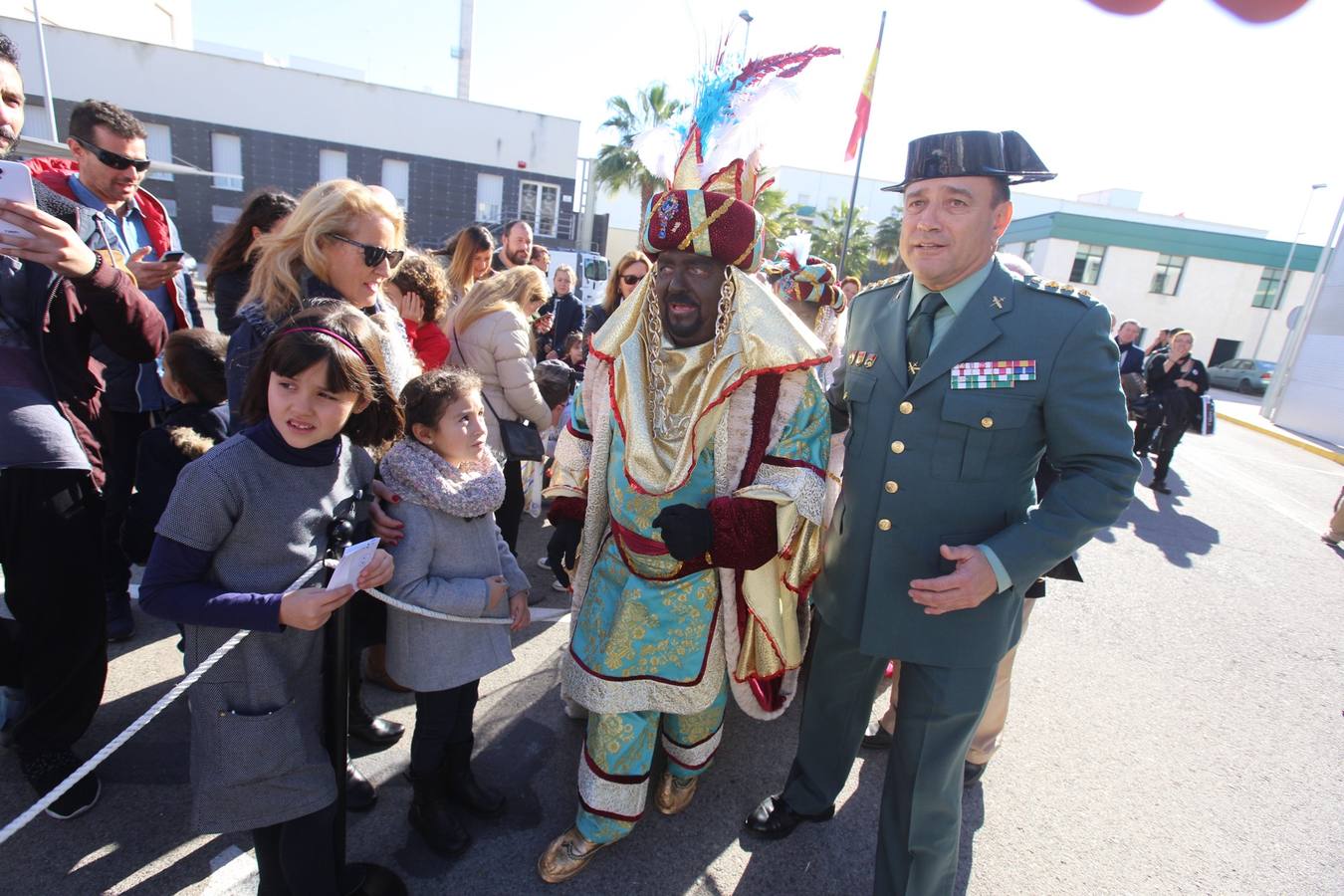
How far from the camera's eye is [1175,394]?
7742 mm

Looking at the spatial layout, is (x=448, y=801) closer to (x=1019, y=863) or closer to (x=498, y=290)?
(x=1019, y=863)

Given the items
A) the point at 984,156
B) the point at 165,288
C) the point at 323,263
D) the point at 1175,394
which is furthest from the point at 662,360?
the point at 1175,394

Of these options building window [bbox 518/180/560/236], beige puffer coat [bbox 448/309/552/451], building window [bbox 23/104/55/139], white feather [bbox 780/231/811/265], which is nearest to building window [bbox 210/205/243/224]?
building window [bbox 23/104/55/139]

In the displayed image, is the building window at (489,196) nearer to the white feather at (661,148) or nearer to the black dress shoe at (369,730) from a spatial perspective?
the white feather at (661,148)

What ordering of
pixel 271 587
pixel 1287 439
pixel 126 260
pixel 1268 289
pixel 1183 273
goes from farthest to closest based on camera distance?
1. pixel 1268 289
2. pixel 1183 273
3. pixel 1287 439
4. pixel 126 260
5. pixel 271 587

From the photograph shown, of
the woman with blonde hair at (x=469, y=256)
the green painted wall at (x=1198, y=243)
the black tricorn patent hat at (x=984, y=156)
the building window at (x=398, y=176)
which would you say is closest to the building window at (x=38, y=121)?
the building window at (x=398, y=176)

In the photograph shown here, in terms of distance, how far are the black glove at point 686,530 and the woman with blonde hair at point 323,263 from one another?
3.28ft

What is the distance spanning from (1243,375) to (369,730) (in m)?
31.7

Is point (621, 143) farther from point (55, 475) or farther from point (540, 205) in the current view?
point (55, 475)

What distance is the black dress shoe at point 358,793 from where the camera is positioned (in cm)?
222

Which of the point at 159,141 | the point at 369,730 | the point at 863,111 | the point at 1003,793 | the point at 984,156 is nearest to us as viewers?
the point at 984,156

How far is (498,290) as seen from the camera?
349cm

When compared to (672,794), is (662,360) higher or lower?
higher

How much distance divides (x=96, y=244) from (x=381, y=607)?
1981mm
